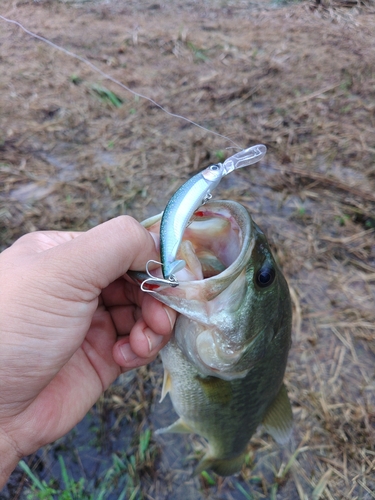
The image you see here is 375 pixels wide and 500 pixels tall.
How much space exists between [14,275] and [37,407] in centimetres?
60

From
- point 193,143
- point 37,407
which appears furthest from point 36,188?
point 37,407

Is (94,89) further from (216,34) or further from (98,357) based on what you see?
(98,357)

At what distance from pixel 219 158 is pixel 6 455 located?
300 centimetres

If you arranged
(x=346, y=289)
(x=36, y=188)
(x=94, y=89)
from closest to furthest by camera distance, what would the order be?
(x=346, y=289)
(x=36, y=188)
(x=94, y=89)

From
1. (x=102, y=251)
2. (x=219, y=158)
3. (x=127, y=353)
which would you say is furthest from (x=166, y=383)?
(x=219, y=158)

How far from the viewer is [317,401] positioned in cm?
263

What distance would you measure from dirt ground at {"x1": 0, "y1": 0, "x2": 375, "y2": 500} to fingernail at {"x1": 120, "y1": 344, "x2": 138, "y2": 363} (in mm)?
944

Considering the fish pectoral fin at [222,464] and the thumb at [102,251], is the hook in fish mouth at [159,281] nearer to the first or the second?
the thumb at [102,251]

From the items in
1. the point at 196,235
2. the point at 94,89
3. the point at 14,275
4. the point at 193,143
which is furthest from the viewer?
the point at 94,89

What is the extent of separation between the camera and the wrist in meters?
1.50

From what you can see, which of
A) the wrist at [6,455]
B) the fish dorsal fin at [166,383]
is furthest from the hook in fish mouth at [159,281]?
the wrist at [6,455]

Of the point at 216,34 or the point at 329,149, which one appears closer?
the point at 329,149

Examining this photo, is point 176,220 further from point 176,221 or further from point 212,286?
point 212,286

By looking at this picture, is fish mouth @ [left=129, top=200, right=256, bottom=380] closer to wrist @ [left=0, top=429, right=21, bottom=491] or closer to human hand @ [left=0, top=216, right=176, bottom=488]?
human hand @ [left=0, top=216, right=176, bottom=488]
